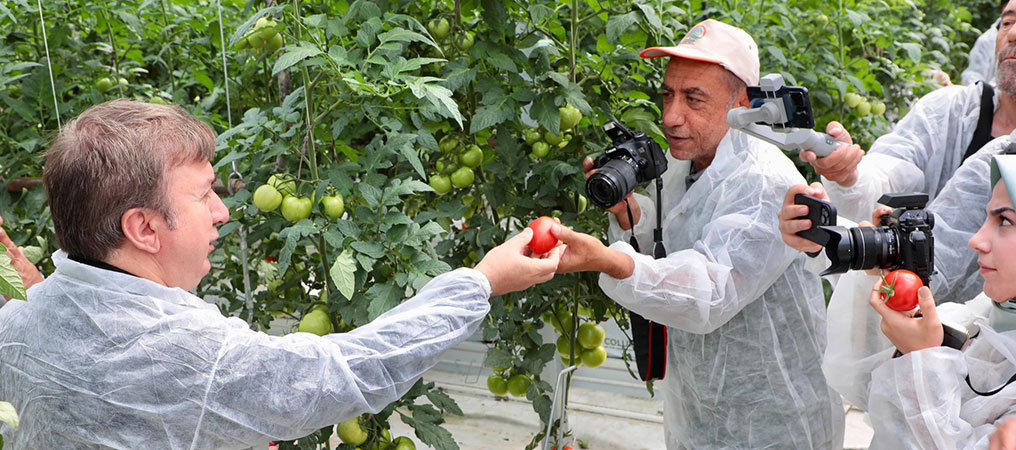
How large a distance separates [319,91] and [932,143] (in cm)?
139

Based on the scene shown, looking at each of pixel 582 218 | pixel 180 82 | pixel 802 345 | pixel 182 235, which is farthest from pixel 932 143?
pixel 180 82

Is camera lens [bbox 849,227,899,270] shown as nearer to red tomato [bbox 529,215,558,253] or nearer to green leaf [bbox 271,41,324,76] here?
red tomato [bbox 529,215,558,253]

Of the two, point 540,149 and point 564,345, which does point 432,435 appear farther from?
point 540,149

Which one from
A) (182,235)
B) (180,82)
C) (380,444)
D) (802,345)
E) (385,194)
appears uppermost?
(182,235)

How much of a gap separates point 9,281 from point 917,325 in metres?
1.19

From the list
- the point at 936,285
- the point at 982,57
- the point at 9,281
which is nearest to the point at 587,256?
the point at 936,285

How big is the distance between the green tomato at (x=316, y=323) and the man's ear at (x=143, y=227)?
0.51 meters

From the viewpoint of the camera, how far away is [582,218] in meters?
1.97

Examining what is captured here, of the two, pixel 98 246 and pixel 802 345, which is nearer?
pixel 98 246

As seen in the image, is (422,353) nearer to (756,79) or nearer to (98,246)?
(98,246)

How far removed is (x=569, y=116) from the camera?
1.78m

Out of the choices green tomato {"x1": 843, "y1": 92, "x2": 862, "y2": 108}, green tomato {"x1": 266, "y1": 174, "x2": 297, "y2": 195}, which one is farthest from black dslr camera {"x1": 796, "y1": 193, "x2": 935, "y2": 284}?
green tomato {"x1": 843, "y1": 92, "x2": 862, "y2": 108}

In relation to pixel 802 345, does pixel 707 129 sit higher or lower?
higher

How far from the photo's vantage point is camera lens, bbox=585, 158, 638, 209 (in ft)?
5.27
